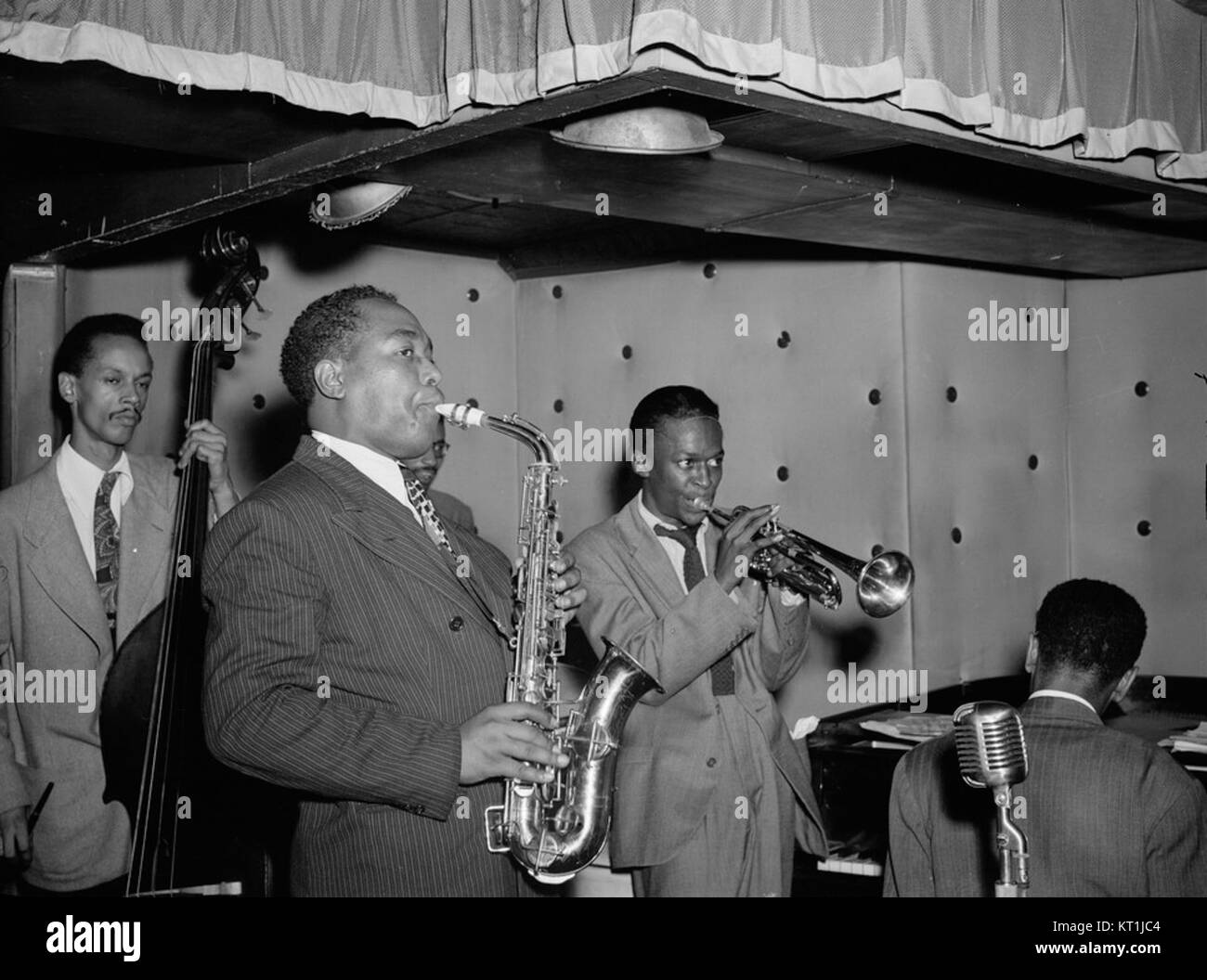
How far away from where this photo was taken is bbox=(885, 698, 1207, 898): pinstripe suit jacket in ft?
8.18

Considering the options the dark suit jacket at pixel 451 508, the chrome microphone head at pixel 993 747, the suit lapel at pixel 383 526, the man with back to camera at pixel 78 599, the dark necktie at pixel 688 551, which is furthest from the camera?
the dark suit jacket at pixel 451 508

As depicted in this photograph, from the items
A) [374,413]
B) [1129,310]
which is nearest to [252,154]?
[374,413]

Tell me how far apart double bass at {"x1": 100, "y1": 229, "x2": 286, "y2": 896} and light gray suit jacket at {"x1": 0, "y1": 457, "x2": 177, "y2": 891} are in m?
0.16

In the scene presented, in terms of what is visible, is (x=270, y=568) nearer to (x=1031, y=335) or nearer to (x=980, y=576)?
(x=980, y=576)

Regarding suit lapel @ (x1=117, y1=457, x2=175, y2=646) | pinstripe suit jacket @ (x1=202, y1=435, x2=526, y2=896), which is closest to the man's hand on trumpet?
pinstripe suit jacket @ (x1=202, y1=435, x2=526, y2=896)

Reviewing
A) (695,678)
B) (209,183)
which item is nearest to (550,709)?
(695,678)

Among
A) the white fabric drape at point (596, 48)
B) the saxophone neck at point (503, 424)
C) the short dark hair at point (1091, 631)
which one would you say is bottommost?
the short dark hair at point (1091, 631)

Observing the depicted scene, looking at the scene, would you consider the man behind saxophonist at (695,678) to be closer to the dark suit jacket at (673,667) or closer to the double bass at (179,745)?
the dark suit jacket at (673,667)

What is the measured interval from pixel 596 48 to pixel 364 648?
4.47 feet

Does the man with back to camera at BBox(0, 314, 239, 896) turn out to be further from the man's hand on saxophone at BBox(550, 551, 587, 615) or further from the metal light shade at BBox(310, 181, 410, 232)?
the man's hand on saxophone at BBox(550, 551, 587, 615)

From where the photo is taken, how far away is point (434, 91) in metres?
3.18

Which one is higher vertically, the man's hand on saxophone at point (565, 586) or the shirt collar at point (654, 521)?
the shirt collar at point (654, 521)

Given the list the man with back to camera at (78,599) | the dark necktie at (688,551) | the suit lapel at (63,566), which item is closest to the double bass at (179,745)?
the man with back to camera at (78,599)

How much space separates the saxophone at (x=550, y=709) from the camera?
2.82 metres
